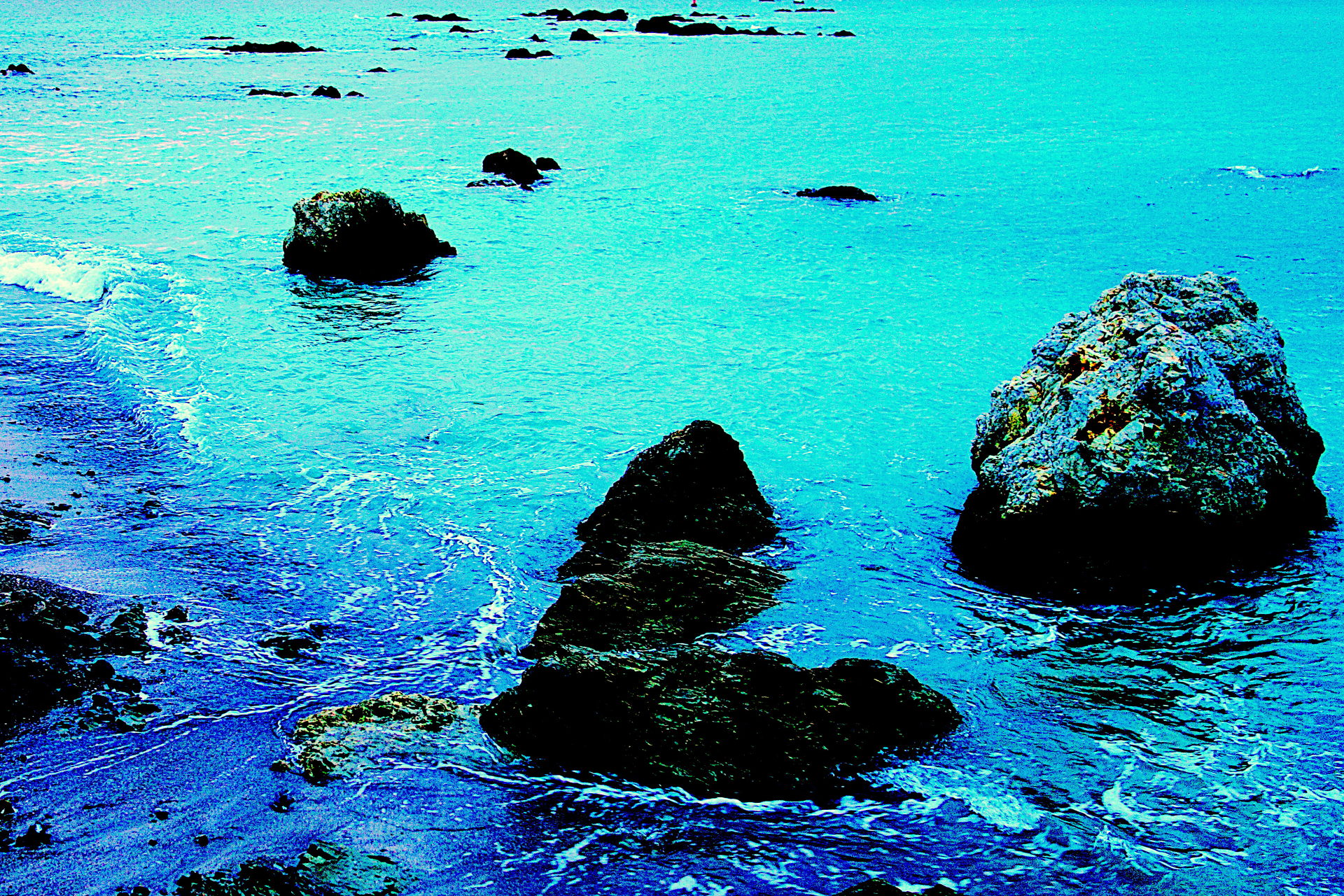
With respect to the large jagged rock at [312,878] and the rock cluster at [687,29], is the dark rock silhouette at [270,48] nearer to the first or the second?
the rock cluster at [687,29]

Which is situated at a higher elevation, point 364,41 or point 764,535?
point 364,41

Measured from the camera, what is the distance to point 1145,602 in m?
7.82

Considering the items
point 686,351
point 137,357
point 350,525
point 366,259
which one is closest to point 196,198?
point 366,259

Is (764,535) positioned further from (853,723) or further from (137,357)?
(137,357)

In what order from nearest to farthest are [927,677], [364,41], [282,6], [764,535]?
[927,677] → [764,535] → [364,41] → [282,6]

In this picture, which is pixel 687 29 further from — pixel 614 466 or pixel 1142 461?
pixel 1142 461

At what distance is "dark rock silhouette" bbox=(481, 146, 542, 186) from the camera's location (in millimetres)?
25516

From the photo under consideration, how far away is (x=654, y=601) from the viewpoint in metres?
7.35

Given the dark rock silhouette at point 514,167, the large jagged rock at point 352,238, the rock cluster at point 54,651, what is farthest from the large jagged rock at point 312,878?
the dark rock silhouette at point 514,167

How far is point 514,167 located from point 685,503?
18739mm

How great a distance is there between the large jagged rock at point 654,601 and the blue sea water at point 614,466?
0.95 feet

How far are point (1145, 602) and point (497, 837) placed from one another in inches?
187

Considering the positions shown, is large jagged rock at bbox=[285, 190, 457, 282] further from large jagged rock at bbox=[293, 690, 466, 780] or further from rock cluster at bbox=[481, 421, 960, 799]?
large jagged rock at bbox=[293, 690, 466, 780]

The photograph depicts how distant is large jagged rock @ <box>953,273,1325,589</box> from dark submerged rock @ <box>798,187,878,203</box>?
1416cm
